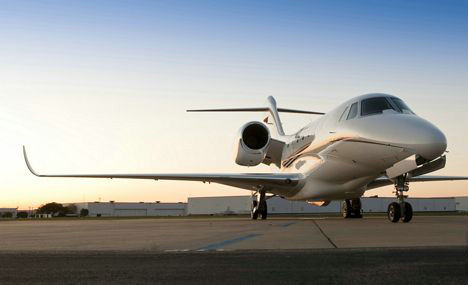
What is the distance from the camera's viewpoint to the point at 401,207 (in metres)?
13.9

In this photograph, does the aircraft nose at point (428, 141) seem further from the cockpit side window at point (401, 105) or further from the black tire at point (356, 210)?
Answer: the black tire at point (356, 210)

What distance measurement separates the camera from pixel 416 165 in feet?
41.7

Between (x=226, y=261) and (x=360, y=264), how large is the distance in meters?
1.29

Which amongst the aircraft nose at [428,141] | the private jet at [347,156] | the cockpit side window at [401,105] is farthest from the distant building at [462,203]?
the aircraft nose at [428,141]

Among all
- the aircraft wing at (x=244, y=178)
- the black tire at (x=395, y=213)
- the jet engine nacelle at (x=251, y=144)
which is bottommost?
the black tire at (x=395, y=213)

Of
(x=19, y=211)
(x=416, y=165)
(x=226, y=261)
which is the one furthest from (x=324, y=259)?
(x=19, y=211)

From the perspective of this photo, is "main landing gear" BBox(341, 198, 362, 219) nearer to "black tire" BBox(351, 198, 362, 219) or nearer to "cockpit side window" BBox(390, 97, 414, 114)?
"black tire" BBox(351, 198, 362, 219)

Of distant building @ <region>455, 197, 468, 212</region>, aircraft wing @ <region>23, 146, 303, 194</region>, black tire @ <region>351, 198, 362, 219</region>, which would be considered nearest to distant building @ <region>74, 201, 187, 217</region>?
distant building @ <region>455, 197, 468, 212</region>

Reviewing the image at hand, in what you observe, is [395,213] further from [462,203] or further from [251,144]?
[462,203]

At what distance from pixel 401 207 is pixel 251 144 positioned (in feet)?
31.7

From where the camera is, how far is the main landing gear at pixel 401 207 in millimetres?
13820

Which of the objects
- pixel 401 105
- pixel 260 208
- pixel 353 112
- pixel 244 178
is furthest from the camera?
pixel 260 208

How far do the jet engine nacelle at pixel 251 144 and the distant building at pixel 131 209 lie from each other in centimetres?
6494

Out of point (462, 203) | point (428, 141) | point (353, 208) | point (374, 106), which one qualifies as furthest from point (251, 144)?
point (462, 203)
